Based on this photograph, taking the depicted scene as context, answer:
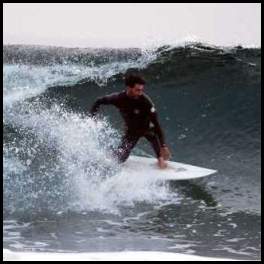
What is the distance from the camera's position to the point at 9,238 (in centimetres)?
584

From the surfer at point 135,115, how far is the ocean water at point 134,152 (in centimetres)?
37

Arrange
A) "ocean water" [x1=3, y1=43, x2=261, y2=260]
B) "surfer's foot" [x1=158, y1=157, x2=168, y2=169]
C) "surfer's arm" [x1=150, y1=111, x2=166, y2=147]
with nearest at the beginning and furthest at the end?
"ocean water" [x1=3, y1=43, x2=261, y2=260] < "surfer's arm" [x1=150, y1=111, x2=166, y2=147] < "surfer's foot" [x1=158, y1=157, x2=168, y2=169]

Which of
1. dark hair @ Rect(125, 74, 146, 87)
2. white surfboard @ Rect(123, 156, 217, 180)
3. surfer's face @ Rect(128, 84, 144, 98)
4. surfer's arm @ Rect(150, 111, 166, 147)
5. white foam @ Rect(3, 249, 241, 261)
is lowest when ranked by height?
white foam @ Rect(3, 249, 241, 261)

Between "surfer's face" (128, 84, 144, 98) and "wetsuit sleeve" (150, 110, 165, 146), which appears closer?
"surfer's face" (128, 84, 144, 98)

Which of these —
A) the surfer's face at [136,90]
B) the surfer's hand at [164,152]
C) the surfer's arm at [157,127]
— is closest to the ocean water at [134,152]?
the surfer's hand at [164,152]

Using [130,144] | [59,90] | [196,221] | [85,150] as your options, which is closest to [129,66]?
[59,90]

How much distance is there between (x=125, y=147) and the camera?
281 inches

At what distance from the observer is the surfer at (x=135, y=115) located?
6.88 m

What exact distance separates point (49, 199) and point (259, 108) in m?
4.51

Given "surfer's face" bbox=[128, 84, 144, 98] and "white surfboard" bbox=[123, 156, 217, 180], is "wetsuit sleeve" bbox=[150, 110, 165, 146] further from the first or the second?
"white surfboard" bbox=[123, 156, 217, 180]

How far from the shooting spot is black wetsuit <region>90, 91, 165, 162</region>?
22.7 ft

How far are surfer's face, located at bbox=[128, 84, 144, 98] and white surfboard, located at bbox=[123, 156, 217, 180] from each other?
38.7 inches

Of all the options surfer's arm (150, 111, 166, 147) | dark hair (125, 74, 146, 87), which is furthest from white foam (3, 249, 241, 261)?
dark hair (125, 74, 146, 87)

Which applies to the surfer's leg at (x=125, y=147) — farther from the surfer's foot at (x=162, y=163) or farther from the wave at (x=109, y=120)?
the surfer's foot at (x=162, y=163)
